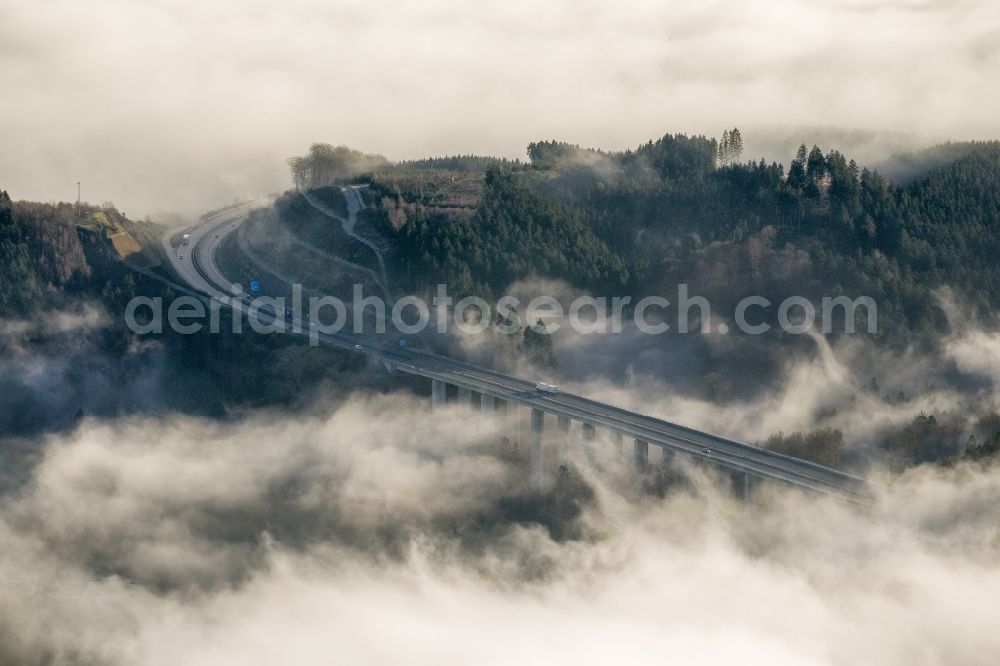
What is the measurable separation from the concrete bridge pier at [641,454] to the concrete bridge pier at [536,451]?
11444 mm

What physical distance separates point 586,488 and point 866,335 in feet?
131

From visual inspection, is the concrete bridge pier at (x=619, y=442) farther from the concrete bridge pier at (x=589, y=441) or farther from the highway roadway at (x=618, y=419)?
the concrete bridge pier at (x=589, y=441)

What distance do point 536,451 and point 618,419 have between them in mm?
9800

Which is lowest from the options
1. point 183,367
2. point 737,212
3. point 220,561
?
point 220,561

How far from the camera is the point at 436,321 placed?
163375mm

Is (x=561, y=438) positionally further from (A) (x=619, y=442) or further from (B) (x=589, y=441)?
(A) (x=619, y=442)

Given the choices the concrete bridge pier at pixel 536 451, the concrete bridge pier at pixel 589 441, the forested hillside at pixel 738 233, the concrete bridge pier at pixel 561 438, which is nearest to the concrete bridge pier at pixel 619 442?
the concrete bridge pier at pixel 589 441

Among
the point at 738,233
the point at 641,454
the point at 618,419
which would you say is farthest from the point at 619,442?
the point at 738,233

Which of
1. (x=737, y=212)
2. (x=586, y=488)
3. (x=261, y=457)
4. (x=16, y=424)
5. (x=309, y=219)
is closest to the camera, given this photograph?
(x=586, y=488)

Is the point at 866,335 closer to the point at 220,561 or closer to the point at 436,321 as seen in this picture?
the point at 436,321

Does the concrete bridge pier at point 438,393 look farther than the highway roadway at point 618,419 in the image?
Yes

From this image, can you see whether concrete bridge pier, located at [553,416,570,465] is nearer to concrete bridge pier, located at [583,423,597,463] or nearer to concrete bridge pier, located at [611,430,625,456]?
concrete bridge pier, located at [583,423,597,463]

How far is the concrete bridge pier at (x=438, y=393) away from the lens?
152 meters

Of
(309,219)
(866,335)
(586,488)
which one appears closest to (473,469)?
(586,488)
